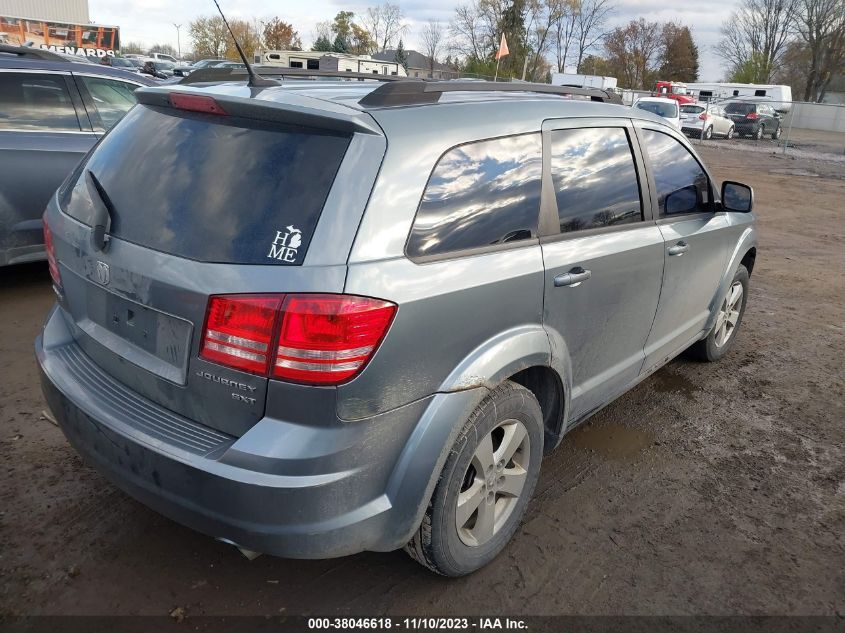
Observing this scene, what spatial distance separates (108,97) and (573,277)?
4852 mm

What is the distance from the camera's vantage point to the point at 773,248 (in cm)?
902

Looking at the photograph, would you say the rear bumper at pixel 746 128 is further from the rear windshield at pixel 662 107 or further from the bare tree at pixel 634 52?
the bare tree at pixel 634 52

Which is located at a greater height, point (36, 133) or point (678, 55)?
point (678, 55)

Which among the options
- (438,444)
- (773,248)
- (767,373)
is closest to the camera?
(438,444)

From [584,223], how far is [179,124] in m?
1.69

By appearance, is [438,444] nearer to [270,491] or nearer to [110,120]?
[270,491]

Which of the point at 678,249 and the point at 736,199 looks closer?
the point at 678,249

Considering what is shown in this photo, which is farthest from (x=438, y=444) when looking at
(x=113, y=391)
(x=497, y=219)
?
(x=113, y=391)

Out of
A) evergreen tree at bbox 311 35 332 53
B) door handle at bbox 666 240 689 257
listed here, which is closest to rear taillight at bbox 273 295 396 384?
door handle at bbox 666 240 689 257

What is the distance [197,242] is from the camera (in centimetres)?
212

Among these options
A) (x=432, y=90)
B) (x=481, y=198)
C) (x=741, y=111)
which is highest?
(x=741, y=111)

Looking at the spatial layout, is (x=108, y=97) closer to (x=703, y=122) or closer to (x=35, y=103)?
(x=35, y=103)

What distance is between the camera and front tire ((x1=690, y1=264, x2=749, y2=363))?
4711 mm

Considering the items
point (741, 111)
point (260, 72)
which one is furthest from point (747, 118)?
point (260, 72)
